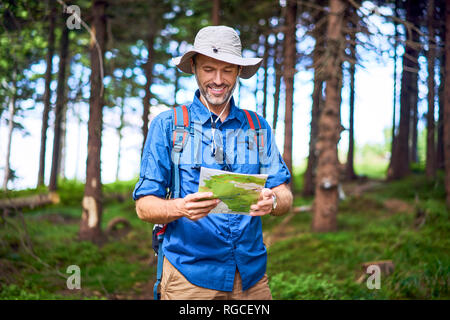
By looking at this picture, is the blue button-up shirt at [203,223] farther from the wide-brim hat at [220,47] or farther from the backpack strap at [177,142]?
the wide-brim hat at [220,47]

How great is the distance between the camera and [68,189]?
19203 mm

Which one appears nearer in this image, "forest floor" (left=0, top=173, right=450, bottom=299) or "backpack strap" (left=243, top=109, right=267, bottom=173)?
"backpack strap" (left=243, top=109, right=267, bottom=173)

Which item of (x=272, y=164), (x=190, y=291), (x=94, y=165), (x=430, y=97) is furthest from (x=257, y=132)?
(x=94, y=165)

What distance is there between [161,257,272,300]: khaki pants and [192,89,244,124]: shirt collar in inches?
42.4

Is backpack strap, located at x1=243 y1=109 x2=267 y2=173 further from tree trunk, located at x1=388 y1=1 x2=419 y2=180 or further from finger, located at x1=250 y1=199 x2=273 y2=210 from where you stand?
tree trunk, located at x1=388 y1=1 x2=419 y2=180

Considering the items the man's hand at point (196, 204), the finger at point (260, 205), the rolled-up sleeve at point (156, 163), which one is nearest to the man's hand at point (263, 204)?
the finger at point (260, 205)

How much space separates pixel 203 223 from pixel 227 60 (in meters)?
1.16

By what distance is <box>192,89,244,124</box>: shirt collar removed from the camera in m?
2.85

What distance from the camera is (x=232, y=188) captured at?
2344mm

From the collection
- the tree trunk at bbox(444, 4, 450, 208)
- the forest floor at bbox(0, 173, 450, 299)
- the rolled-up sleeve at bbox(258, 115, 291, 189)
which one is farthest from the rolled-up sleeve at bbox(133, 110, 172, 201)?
the tree trunk at bbox(444, 4, 450, 208)

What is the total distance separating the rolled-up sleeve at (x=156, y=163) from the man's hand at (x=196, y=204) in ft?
0.90

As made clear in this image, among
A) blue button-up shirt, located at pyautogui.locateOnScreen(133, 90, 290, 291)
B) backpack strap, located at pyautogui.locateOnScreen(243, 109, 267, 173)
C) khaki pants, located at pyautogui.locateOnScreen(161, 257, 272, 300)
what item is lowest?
khaki pants, located at pyautogui.locateOnScreen(161, 257, 272, 300)

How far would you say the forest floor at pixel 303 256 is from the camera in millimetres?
6445
